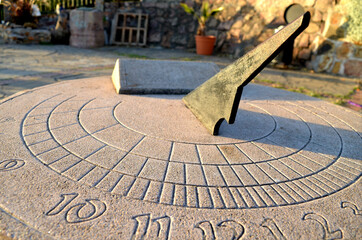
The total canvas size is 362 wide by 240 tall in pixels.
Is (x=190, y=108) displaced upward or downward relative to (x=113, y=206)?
upward

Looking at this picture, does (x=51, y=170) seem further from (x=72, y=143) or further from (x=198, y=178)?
(x=198, y=178)

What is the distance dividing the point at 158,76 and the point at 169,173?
6.27 feet

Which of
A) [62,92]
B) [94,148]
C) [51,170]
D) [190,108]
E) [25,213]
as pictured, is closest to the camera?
[25,213]

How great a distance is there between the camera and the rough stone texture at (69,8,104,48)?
6.90 metres

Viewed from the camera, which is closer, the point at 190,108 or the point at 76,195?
the point at 76,195

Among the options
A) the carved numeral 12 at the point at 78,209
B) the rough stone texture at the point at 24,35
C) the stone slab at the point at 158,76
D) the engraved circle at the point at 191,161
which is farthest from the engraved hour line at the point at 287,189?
the rough stone texture at the point at 24,35

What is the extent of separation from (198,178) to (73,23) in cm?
680

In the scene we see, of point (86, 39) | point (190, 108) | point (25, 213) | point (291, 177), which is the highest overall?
point (86, 39)

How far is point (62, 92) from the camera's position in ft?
9.36

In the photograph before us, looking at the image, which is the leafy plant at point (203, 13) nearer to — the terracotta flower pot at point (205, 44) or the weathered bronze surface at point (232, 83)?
the terracotta flower pot at point (205, 44)

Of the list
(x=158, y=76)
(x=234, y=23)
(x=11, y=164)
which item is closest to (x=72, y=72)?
(x=158, y=76)

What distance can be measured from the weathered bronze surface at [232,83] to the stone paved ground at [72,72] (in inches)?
85.1

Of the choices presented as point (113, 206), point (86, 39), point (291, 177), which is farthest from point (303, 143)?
point (86, 39)

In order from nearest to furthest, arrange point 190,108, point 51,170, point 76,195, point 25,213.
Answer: point 25,213 < point 76,195 < point 51,170 < point 190,108
